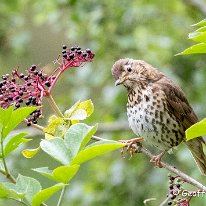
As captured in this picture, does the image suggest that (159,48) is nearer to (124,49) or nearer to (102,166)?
(124,49)

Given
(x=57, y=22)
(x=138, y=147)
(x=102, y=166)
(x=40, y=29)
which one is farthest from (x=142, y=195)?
(x=40, y=29)

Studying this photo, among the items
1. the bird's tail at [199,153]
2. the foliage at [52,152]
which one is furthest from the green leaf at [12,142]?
the bird's tail at [199,153]

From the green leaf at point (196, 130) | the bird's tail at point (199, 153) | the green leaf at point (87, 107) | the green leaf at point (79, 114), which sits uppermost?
the green leaf at point (87, 107)

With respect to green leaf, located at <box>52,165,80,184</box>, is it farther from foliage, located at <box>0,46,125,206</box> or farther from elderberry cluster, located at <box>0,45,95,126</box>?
elderberry cluster, located at <box>0,45,95,126</box>

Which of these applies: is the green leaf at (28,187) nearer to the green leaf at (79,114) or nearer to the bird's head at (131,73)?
the green leaf at (79,114)

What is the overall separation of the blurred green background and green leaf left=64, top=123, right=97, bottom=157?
11.9 ft

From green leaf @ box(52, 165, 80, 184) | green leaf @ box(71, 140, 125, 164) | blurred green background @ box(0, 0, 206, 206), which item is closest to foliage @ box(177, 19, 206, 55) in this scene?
green leaf @ box(71, 140, 125, 164)

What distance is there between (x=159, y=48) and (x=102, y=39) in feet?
1.65

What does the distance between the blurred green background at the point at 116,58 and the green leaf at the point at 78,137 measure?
11.9 ft

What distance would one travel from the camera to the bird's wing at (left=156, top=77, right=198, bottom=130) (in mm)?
4203

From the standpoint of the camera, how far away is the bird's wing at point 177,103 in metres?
4.20

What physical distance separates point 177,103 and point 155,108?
20 centimetres

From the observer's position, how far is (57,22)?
6652 mm

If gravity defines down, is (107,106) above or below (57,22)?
below
